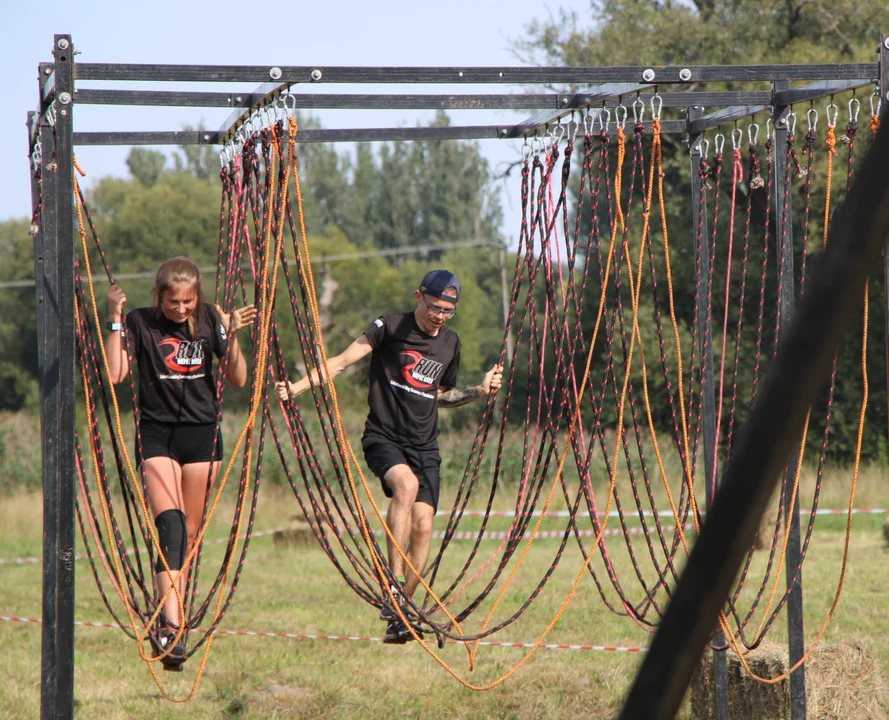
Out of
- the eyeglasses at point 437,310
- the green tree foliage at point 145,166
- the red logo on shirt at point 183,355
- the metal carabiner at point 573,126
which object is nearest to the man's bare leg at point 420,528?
the eyeglasses at point 437,310

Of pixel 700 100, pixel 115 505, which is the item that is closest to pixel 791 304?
pixel 700 100

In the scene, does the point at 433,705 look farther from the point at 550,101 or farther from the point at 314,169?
the point at 314,169

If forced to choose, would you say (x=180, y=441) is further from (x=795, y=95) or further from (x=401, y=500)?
(x=795, y=95)

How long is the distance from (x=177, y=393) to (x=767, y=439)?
4203mm

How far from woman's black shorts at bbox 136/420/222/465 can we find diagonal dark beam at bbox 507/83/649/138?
6.35 feet

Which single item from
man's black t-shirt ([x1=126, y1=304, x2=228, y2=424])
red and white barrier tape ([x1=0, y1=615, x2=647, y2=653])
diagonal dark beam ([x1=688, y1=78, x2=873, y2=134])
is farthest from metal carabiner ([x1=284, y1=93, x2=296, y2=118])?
red and white barrier tape ([x1=0, y1=615, x2=647, y2=653])

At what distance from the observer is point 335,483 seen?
53.5 feet

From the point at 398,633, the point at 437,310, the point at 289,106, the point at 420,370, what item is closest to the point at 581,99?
the point at 437,310

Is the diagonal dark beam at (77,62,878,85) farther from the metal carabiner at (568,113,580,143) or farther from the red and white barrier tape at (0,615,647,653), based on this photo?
the red and white barrier tape at (0,615,647,653)

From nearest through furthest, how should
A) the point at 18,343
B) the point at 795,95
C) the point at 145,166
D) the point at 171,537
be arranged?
the point at 171,537
the point at 795,95
the point at 18,343
the point at 145,166

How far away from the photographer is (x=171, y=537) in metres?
4.79

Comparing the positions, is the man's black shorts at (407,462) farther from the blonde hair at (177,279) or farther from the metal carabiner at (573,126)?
the metal carabiner at (573,126)

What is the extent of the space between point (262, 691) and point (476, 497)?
8391 mm

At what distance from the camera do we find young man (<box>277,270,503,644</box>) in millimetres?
5250
